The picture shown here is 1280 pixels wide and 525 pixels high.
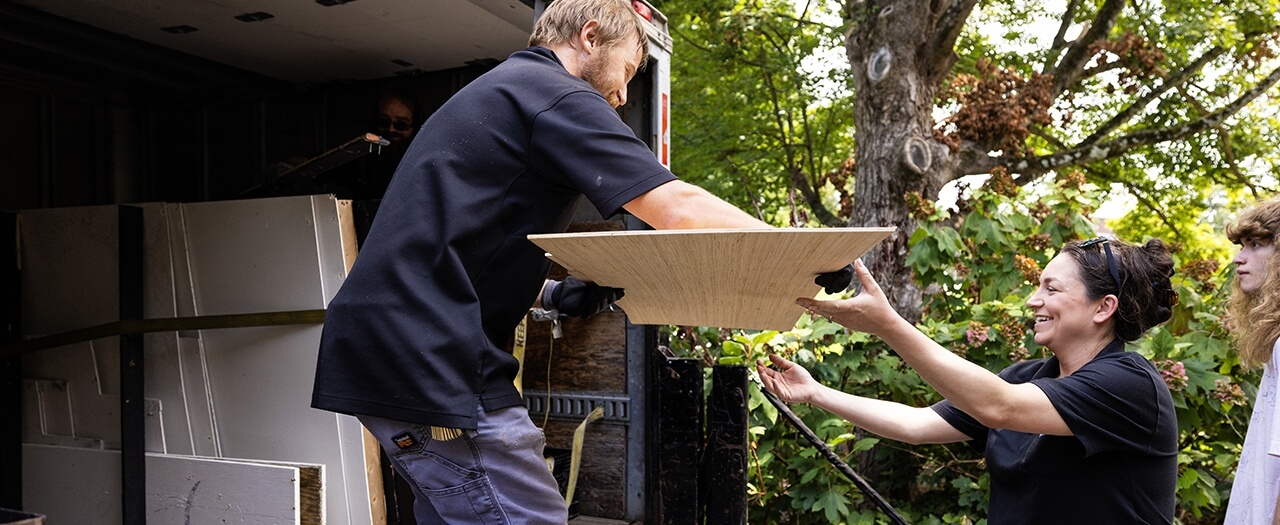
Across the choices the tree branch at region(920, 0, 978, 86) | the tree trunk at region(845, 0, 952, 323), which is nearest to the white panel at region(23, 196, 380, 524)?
the tree trunk at region(845, 0, 952, 323)

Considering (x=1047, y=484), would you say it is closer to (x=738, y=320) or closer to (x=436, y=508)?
(x=738, y=320)

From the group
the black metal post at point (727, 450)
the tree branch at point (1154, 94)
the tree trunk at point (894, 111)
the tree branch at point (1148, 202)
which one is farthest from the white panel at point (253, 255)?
the tree branch at point (1148, 202)

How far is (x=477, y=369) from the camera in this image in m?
1.74

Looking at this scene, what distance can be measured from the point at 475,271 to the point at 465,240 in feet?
0.25

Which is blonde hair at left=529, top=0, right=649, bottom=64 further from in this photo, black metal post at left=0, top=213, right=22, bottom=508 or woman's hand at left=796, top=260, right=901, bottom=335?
black metal post at left=0, top=213, right=22, bottom=508

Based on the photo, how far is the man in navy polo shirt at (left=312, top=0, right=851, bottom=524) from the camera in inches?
66.2

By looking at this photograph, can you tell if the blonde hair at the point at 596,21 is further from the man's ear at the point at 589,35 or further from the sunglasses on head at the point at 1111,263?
the sunglasses on head at the point at 1111,263

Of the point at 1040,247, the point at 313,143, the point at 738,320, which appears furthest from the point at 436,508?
the point at 1040,247

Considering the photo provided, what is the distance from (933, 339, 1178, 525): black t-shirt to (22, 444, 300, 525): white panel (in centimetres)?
223

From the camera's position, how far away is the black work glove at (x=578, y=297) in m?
2.28

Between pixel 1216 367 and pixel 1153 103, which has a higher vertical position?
pixel 1153 103

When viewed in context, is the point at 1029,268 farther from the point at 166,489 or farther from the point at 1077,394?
the point at 166,489

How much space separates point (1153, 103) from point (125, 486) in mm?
10440

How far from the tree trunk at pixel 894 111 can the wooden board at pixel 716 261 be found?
5879mm
